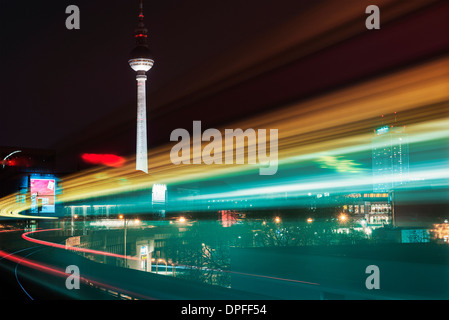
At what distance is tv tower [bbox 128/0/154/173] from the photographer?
12119cm

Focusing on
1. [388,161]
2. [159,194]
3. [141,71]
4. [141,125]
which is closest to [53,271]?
[159,194]

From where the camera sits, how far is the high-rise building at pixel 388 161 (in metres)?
16.6

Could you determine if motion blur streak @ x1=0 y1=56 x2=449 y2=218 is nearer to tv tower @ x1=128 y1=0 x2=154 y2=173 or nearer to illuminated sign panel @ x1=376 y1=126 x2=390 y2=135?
illuminated sign panel @ x1=376 y1=126 x2=390 y2=135

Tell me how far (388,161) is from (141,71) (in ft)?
383

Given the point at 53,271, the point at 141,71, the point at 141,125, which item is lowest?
the point at 53,271

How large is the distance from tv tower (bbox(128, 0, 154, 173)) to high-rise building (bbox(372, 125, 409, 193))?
340 ft

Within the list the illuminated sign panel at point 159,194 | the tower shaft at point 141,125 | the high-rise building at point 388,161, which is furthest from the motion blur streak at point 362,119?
the tower shaft at point 141,125

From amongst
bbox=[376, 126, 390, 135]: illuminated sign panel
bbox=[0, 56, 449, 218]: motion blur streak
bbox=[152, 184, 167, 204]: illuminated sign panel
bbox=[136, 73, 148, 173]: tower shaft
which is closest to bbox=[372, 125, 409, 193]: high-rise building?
bbox=[376, 126, 390, 135]: illuminated sign panel

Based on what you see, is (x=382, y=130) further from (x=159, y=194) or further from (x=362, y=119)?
(x=159, y=194)

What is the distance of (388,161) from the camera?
63.9 ft
